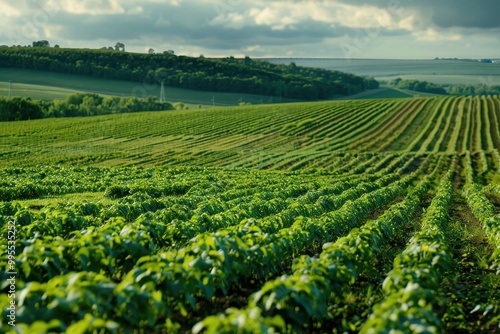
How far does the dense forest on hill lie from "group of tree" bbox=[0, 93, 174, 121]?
35.1m

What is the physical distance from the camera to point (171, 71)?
141 metres

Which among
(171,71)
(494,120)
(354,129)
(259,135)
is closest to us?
(259,135)

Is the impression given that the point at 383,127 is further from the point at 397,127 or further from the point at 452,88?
the point at 452,88

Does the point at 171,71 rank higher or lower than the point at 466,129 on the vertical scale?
higher

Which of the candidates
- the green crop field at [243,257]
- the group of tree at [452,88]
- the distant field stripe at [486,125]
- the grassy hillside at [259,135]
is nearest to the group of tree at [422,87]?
the group of tree at [452,88]

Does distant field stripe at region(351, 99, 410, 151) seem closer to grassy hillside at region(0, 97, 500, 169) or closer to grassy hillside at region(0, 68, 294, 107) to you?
grassy hillside at region(0, 97, 500, 169)

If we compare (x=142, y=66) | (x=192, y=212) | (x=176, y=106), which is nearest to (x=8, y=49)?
(x=142, y=66)

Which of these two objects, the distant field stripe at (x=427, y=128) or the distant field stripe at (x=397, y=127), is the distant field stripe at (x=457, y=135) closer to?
the distant field stripe at (x=427, y=128)

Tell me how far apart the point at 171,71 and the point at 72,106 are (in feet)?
184

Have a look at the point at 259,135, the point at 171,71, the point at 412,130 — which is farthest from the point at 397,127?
the point at 171,71

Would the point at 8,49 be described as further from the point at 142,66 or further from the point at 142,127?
the point at 142,127

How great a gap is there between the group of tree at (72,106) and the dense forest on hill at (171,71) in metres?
35.1

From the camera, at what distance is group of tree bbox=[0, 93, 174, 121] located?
7825 centimetres

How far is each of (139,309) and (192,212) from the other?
928cm
